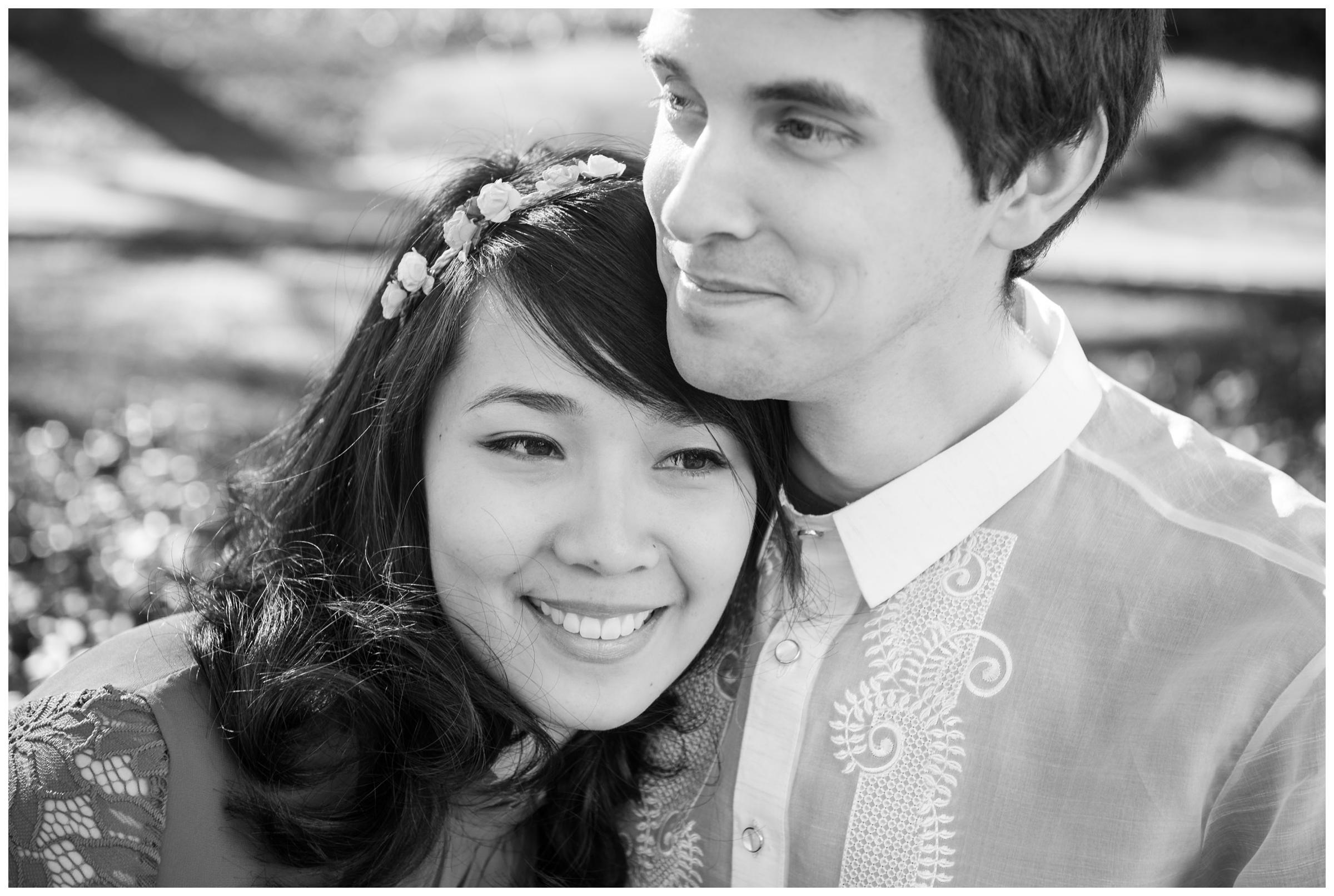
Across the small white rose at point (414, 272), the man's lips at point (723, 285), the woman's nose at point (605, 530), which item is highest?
the man's lips at point (723, 285)

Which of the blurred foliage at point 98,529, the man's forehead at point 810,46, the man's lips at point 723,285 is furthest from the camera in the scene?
the blurred foliage at point 98,529

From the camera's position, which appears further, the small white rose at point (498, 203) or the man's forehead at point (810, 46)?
the small white rose at point (498, 203)

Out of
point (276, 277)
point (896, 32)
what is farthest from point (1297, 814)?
point (276, 277)

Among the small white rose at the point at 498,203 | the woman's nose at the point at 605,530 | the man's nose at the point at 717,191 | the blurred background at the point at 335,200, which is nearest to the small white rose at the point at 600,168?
the small white rose at the point at 498,203

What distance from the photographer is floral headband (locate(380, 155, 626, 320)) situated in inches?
81.0

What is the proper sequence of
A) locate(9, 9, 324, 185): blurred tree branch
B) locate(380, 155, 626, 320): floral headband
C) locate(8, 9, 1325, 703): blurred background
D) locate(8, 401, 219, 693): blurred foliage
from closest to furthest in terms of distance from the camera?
locate(380, 155, 626, 320): floral headband → locate(8, 401, 219, 693): blurred foliage → locate(8, 9, 1325, 703): blurred background → locate(9, 9, 324, 185): blurred tree branch

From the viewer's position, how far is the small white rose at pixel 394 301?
6.97ft

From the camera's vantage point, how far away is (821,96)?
1.73 metres

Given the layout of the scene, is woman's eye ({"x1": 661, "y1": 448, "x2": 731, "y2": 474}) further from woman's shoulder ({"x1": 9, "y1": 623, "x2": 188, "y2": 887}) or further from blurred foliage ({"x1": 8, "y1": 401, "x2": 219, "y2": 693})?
blurred foliage ({"x1": 8, "y1": 401, "x2": 219, "y2": 693})

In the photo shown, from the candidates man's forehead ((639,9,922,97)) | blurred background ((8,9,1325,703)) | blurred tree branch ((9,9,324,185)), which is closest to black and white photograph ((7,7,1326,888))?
man's forehead ((639,9,922,97))

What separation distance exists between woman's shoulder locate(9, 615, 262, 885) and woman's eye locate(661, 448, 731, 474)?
791 mm

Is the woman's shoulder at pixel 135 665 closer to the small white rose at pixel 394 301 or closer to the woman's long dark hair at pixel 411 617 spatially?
the woman's long dark hair at pixel 411 617

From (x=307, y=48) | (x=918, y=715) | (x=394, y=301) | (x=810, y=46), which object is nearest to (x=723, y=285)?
(x=810, y=46)

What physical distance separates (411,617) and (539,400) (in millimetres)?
420
